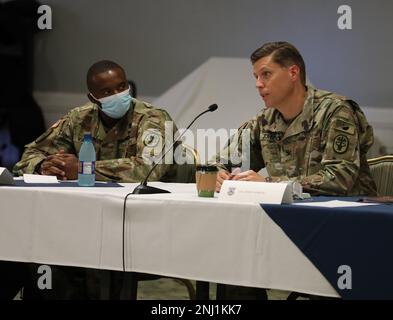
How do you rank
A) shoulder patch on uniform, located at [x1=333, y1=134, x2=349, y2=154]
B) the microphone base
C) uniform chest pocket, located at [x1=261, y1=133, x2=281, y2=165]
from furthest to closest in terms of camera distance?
uniform chest pocket, located at [x1=261, y1=133, x2=281, y2=165], shoulder patch on uniform, located at [x1=333, y1=134, x2=349, y2=154], the microphone base

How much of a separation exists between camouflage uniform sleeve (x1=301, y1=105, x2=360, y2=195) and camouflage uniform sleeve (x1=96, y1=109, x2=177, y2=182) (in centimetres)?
75

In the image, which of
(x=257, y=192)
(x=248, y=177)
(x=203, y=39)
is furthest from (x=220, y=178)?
(x=203, y=39)

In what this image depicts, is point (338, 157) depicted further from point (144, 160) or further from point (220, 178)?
point (144, 160)

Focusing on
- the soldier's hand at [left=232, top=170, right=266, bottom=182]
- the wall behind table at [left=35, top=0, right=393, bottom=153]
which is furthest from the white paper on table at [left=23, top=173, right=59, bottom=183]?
the wall behind table at [left=35, top=0, right=393, bottom=153]

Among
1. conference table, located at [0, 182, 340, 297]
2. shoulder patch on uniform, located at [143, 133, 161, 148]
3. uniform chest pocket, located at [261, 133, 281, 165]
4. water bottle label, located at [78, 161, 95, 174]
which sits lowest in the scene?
conference table, located at [0, 182, 340, 297]

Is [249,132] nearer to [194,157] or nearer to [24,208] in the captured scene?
[194,157]

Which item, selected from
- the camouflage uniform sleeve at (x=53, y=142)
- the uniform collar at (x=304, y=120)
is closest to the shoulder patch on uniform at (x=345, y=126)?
the uniform collar at (x=304, y=120)

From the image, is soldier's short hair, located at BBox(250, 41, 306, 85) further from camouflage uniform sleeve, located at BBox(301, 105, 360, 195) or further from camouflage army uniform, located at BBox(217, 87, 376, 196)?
camouflage uniform sleeve, located at BBox(301, 105, 360, 195)

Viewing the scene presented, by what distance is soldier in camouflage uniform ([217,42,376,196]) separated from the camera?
2704mm

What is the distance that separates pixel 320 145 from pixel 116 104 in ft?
3.22

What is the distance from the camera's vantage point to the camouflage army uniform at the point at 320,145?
259 cm

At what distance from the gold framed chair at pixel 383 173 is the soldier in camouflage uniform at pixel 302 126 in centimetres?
17

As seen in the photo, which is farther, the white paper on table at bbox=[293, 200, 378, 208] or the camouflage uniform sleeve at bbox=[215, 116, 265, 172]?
the camouflage uniform sleeve at bbox=[215, 116, 265, 172]

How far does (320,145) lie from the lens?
279 cm
